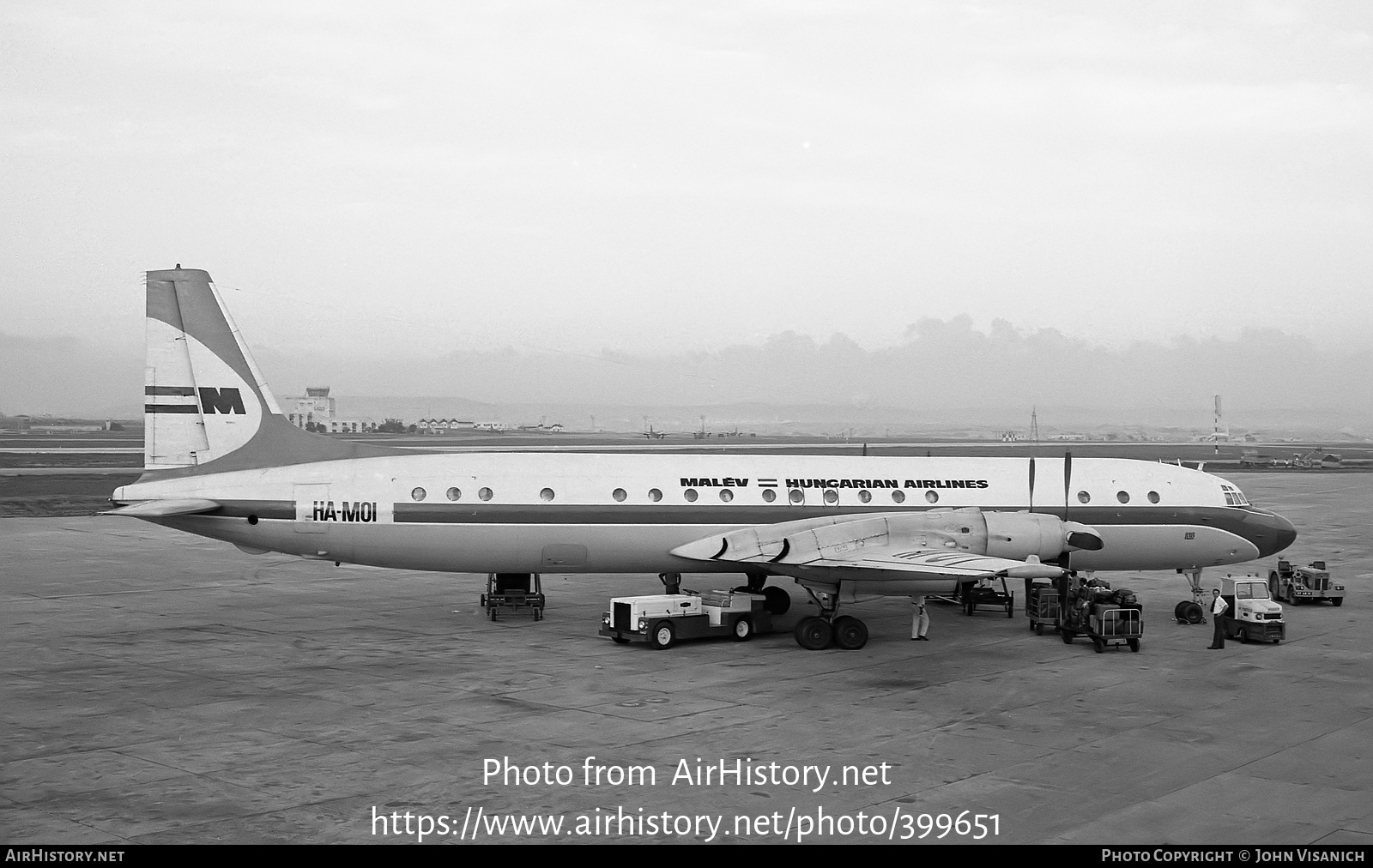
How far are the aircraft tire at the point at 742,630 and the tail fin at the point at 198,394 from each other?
410 inches

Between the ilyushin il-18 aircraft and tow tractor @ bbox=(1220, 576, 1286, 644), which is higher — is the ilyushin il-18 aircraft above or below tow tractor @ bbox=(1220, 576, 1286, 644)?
above

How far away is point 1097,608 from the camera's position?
2233 centimetres

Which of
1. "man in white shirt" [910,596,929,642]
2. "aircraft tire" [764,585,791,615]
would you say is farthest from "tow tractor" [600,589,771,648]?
"man in white shirt" [910,596,929,642]

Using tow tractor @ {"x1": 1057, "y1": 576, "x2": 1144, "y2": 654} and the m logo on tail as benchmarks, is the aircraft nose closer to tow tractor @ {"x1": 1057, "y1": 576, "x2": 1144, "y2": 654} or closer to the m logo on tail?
tow tractor @ {"x1": 1057, "y1": 576, "x2": 1144, "y2": 654}

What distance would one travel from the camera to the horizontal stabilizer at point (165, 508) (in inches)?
892

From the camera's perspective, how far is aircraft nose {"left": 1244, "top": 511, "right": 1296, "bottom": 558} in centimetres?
2772

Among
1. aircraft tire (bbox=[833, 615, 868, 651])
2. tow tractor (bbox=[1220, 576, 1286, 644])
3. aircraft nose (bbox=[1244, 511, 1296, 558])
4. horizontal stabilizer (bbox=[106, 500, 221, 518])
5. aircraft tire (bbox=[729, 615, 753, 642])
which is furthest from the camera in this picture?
aircraft nose (bbox=[1244, 511, 1296, 558])

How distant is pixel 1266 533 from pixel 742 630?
14566 mm

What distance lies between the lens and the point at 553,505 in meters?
24.8

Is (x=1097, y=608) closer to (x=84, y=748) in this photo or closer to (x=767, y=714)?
(x=767, y=714)

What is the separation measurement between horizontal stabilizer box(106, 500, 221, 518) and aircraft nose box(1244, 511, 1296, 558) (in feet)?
81.9
